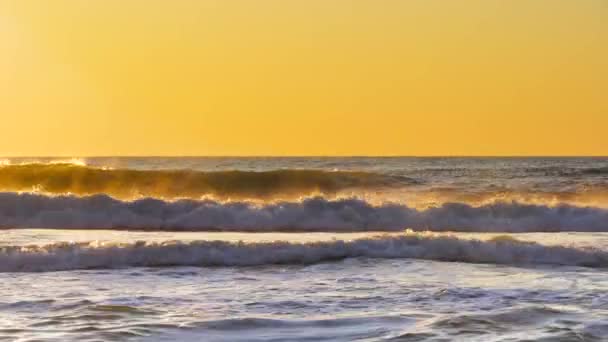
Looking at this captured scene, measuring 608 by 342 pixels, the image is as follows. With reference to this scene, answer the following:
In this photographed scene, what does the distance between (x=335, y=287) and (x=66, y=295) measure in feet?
9.56

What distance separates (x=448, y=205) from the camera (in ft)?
77.3

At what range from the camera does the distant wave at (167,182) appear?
3484cm

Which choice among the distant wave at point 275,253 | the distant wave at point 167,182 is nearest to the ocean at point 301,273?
the distant wave at point 275,253

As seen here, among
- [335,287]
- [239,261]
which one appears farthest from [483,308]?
[239,261]

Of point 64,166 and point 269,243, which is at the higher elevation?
point 64,166

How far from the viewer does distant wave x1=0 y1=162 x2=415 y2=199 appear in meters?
34.8

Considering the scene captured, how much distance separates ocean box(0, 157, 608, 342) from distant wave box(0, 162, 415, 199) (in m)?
10.2

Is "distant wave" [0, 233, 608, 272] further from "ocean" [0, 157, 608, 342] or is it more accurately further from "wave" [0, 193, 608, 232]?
"wave" [0, 193, 608, 232]

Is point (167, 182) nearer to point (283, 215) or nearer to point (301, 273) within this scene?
point (283, 215)

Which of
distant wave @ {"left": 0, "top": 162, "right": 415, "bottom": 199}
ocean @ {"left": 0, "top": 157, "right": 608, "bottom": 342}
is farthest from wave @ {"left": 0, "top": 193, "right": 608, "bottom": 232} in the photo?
distant wave @ {"left": 0, "top": 162, "right": 415, "bottom": 199}

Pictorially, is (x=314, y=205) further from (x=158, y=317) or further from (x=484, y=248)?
(x=158, y=317)

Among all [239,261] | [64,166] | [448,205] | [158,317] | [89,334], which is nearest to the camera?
[89,334]

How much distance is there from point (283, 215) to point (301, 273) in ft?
35.1

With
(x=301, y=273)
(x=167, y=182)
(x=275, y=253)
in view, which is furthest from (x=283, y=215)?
(x=167, y=182)
